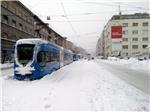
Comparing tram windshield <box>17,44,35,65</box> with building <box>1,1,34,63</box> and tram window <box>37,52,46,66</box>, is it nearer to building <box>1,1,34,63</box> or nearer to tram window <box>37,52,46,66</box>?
tram window <box>37,52,46,66</box>

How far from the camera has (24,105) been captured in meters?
7.42

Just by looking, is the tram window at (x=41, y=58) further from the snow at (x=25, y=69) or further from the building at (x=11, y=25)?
the building at (x=11, y=25)

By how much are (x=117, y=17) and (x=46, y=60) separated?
8649 cm

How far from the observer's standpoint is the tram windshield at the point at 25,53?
15.3 meters

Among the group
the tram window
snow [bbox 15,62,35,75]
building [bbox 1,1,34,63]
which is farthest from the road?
building [bbox 1,1,34,63]

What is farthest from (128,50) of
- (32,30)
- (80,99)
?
(80,99)

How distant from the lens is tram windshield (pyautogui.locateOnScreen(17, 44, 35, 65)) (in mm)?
15255

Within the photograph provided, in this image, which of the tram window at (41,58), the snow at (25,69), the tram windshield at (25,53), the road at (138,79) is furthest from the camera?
the tram window at (41,58)

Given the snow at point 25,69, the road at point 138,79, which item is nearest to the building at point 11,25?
the road at point 138,79

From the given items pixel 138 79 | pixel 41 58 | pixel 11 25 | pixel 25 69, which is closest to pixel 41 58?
pixel 41 58

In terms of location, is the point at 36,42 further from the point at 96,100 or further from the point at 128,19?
the point at 128,19

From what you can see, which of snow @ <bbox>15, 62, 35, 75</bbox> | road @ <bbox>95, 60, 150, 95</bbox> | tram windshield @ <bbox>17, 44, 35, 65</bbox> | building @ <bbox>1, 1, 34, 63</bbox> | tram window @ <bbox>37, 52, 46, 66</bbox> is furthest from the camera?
building @ <bbox>1, 1, 34, 63</bbox>

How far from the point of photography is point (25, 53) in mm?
15453

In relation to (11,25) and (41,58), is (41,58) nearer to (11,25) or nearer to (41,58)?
(41,58)
